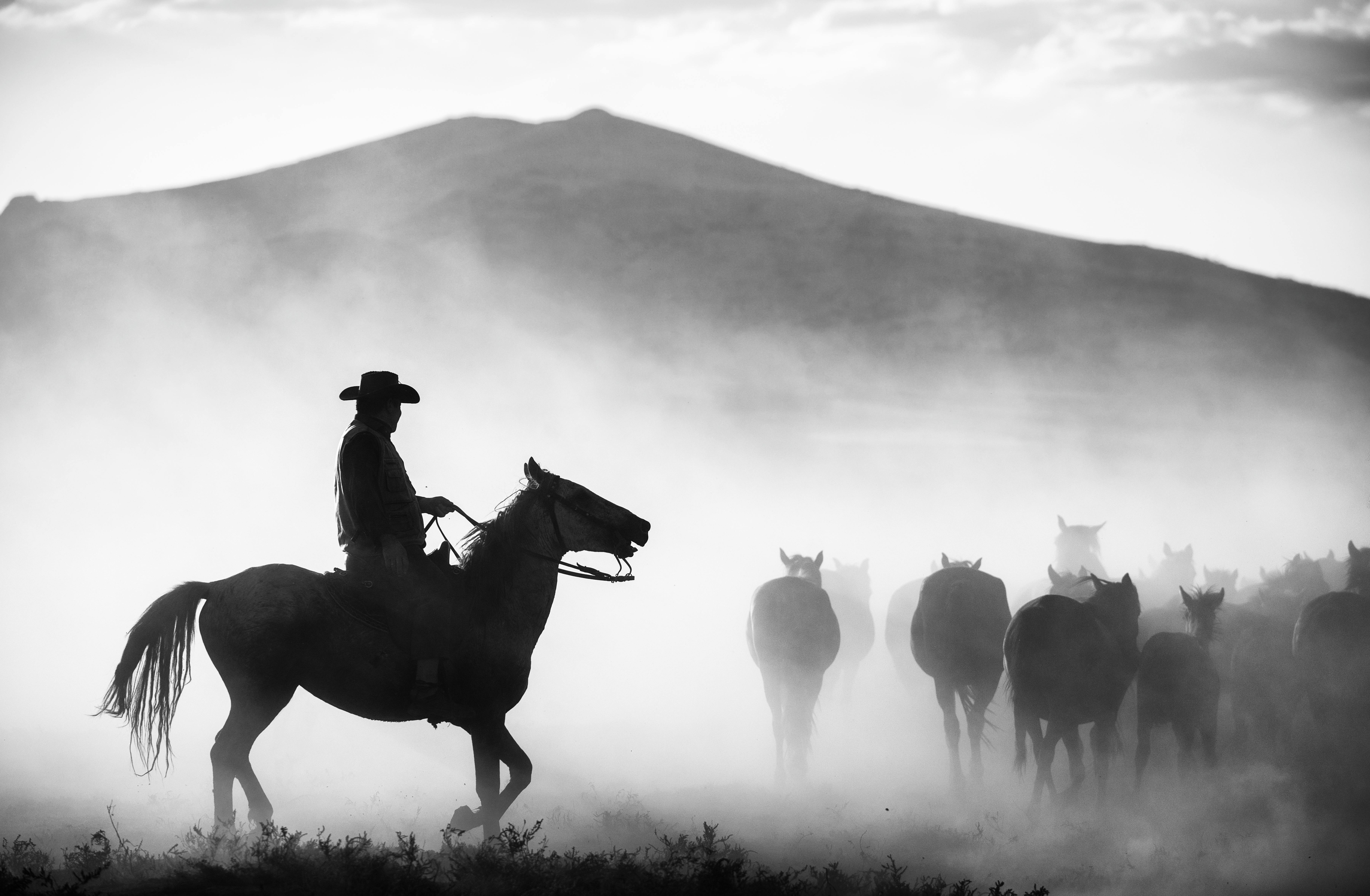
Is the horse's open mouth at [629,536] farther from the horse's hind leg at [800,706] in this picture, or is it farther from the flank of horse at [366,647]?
the horse's hind leg at [800,706]

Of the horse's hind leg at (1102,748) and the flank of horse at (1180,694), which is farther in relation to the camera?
the flank of horse at (1180,694)

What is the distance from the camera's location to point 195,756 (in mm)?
13883

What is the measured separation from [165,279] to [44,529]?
39.8m

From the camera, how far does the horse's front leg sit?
8039 mm

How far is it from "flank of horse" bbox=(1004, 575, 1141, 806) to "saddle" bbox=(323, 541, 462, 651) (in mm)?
6656

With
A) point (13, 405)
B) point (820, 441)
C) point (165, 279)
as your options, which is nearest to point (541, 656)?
point (820, 441)

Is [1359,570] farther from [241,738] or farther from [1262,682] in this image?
[241,738]

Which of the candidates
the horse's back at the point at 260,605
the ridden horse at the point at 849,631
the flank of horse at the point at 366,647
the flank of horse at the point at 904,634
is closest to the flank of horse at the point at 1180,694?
the flank of horse at the point at 904,634

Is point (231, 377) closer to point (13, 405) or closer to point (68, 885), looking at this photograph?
point (13, 405)

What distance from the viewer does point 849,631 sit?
61.0 feet

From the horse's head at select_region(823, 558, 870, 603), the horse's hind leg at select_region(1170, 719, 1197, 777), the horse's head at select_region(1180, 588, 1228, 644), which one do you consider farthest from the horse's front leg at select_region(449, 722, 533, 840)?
the horse's head at select_region(823, 558, 870, 603)

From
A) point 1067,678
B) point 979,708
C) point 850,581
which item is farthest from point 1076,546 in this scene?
→ point 1067,678

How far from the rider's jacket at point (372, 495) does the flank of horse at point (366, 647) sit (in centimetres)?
39

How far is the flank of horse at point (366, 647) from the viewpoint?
7.80 meters
